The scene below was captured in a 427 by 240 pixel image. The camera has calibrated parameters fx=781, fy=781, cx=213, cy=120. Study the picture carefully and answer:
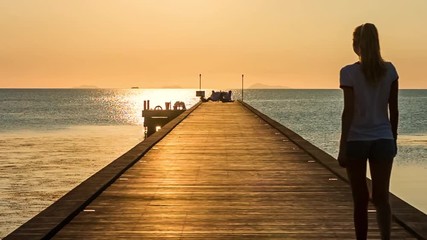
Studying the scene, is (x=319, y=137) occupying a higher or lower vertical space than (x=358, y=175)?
lower

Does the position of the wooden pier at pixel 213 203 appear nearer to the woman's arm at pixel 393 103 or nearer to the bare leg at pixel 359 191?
the bare leg at pixel 359 191

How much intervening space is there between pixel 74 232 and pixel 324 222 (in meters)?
2.87

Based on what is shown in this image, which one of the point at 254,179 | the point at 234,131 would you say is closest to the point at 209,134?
the point at 234,131

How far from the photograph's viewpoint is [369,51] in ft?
21.4

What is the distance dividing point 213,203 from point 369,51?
4.44 metres

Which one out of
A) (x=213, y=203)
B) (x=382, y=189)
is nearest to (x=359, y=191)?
(x=382, y=189)

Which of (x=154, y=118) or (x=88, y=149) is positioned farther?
(x=154, y=118)

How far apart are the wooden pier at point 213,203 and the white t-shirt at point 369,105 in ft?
6.18

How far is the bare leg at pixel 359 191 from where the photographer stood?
6.80 m

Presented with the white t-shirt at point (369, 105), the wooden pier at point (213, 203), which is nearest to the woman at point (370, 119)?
the white t-shirt at point (369, 105)

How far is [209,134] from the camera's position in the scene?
24938 mm

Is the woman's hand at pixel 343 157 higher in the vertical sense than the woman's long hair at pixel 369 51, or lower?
lower

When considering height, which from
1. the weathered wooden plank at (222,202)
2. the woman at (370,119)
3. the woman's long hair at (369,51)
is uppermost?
the woman's long hair at (369,51)

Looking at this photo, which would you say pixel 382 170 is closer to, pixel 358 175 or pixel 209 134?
pixel 358 175
